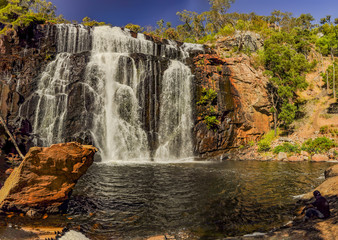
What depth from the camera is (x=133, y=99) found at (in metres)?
27.6

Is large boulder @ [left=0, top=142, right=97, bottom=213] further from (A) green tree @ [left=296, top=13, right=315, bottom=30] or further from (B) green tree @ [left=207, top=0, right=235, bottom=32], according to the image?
(A) green tree @ [left=296, top=13, right=315, bottom=30]

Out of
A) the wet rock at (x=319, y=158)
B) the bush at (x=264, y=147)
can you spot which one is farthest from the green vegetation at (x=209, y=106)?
the wet rock at (x=319, y=158)

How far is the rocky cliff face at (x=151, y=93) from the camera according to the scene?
976 inches

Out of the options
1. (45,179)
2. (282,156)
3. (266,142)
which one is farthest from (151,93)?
(45,179)

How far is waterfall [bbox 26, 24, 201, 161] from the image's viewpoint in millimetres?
25203

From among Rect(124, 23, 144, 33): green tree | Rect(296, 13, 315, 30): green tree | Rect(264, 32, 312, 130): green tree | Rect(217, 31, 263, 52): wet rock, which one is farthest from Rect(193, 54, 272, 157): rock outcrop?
Rect(296, 13, 315, 30): green tree

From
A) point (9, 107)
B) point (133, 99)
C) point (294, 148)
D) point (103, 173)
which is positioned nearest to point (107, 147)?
point (133, 99)

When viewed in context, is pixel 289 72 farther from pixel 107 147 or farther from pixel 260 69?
pixel 107 147

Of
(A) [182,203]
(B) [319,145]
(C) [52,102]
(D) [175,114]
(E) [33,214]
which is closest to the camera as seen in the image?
(E) [33,214]

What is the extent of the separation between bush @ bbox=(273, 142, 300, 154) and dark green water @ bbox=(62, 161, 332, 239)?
1243 cm

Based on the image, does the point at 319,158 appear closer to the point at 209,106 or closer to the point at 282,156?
the point at 282,156

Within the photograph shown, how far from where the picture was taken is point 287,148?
2755 centimetres

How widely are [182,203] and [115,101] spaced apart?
750 inches

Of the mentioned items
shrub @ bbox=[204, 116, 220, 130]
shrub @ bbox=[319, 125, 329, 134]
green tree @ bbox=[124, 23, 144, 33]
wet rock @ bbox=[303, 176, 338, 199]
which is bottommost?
wet rock @ bbox=[303, 176, 338, 199]
